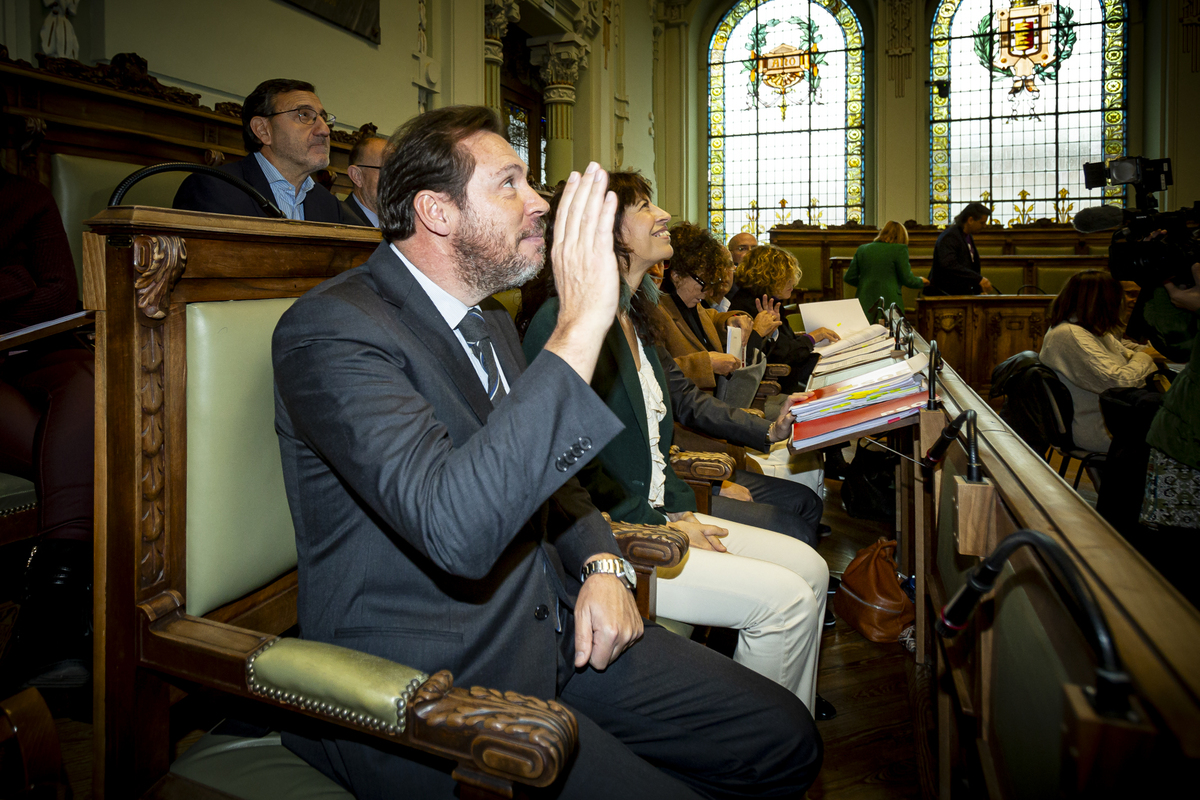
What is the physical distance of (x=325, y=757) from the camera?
3.37ft

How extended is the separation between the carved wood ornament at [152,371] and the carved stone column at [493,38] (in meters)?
6.32

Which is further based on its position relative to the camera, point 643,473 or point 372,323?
point 643,473

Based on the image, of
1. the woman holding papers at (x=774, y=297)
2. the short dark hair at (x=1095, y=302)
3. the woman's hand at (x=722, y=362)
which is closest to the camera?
the woman's hand at (x=722, y=362)

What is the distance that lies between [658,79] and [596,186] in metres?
11.2

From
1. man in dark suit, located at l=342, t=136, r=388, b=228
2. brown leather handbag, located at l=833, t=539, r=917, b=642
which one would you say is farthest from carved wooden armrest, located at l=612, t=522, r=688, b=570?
man in dark suit, located at l=342, t=136, r=388, b=228

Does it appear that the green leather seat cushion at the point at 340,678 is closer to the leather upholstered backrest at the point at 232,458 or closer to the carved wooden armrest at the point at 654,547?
the leather upholstered backrest at the point at 232,458

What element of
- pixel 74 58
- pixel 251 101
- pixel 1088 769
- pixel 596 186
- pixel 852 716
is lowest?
pixel 852 716

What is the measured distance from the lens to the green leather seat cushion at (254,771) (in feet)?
3.15

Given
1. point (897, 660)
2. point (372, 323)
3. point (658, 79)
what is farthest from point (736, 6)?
point (372, 323)

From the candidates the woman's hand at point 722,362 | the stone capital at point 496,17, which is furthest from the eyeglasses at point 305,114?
the stone capital at point 496,17

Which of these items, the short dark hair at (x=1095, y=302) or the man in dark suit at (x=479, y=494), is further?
the short dark hair at (x=1095, y=302)

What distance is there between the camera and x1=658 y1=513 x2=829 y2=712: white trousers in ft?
5.12

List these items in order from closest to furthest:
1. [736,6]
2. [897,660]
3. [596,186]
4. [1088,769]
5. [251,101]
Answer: [1088,769] → [596,186] → [897,660] → [251,101] → [736,6]

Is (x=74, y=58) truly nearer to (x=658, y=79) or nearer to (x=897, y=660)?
(x=897, y=660)
